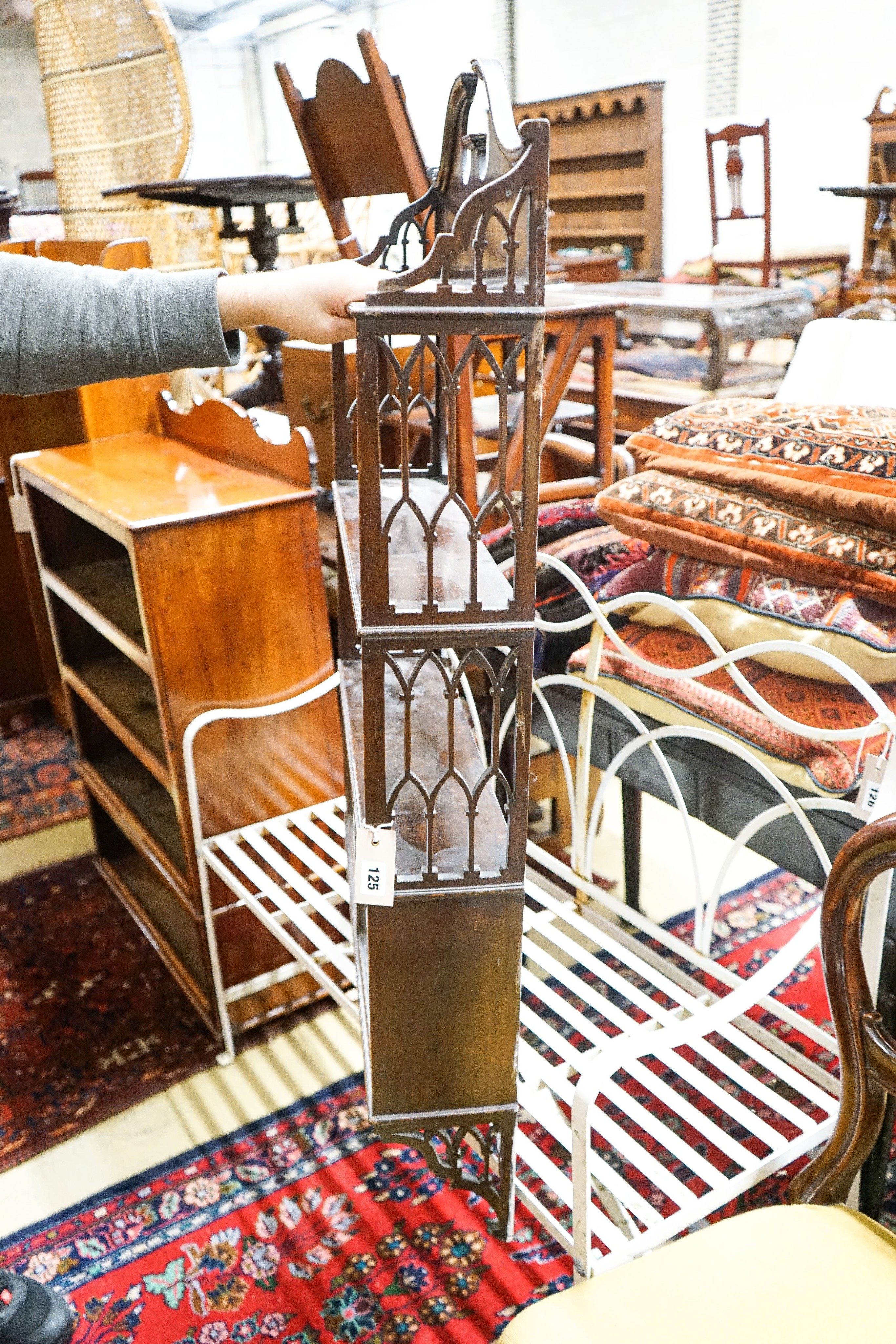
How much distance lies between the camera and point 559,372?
6.41 ft

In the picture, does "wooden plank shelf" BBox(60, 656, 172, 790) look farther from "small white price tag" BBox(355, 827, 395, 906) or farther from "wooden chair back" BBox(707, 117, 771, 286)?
"wooden chair back" BBox(707, 117, 771, 286)

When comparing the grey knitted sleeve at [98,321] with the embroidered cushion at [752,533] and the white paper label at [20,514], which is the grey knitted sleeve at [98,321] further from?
the white paper label at [20,514]

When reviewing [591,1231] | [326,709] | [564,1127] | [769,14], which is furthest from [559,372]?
[769,14]

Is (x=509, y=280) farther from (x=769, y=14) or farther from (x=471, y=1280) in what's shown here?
(x=769, y=14)

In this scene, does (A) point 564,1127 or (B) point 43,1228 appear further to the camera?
(B) point 43,1228

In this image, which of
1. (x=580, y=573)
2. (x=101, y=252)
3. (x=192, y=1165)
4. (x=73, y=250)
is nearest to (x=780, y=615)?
(x=580, y=573)

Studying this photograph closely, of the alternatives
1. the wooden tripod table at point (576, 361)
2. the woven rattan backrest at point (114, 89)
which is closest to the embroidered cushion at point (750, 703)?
the wooden tripod table at point (576, 361)

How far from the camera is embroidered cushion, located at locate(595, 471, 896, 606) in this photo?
1.40m

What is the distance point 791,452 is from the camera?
1.53m

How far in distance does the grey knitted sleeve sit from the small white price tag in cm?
52

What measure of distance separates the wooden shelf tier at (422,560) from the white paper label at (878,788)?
51 cm

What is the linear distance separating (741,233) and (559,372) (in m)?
6.50

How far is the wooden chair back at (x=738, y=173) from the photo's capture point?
577cm

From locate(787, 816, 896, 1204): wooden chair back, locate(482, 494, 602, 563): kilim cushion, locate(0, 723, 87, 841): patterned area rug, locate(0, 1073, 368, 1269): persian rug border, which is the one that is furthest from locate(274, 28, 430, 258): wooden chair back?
locate(0, 723, 87, 841): patterned area rug
